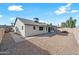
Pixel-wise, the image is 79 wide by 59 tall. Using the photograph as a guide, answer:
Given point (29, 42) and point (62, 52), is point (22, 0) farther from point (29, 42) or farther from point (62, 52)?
point (62, 52)

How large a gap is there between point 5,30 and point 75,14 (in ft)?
4.48

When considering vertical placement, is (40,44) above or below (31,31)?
below

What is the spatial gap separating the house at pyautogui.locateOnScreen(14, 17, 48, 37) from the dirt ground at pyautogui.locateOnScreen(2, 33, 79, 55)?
9 centimetres

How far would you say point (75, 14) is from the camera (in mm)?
4527

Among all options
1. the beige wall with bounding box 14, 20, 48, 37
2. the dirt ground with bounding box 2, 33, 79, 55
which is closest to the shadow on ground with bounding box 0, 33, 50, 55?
the dirt ground with bounding box 2, 33, 79, 55

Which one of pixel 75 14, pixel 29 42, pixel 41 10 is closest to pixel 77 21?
pixel 75 14

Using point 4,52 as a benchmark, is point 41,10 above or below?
above

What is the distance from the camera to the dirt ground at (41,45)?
4547 millimetres

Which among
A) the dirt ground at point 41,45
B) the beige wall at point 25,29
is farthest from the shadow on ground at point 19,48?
the beige wall at point 25,29

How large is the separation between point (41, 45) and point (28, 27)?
421mm

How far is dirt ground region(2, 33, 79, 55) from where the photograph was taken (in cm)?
455

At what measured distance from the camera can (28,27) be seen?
4.59 m

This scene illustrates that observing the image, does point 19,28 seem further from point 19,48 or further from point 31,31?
point 19,48

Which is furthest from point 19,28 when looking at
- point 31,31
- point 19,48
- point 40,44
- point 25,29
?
point 40,44
